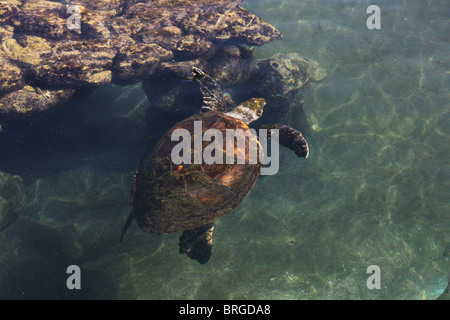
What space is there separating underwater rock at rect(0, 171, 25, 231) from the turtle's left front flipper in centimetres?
679

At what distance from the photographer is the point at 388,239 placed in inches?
198

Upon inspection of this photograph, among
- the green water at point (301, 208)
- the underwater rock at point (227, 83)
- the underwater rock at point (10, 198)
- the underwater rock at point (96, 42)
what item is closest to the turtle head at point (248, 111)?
→ the underwater rock at point (227, 83)

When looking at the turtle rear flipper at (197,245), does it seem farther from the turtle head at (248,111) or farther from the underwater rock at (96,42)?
the underwater rock at (96,42)

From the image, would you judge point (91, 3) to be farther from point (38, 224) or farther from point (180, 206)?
point (180, 206)

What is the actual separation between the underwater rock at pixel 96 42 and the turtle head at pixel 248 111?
6.81 feet

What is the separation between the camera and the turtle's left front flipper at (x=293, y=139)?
17.7 feet

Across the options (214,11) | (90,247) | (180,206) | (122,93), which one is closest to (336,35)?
(214,11)

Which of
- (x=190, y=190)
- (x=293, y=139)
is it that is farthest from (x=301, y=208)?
(x=190, y=190)

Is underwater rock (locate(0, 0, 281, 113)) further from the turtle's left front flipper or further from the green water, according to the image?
the turtle's left front flipper

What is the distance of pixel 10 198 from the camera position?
19.4 feet

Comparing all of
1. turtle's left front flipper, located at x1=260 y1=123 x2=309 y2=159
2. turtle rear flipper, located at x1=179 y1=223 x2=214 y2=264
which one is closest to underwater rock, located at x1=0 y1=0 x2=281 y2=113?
turtle's left front flipper, located at x1=260 y1=123 x2=309 y2=159

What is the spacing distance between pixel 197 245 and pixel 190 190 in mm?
1338

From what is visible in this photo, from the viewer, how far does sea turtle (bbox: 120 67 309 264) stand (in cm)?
431
